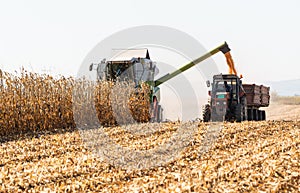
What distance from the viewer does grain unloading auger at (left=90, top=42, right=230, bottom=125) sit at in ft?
56.0

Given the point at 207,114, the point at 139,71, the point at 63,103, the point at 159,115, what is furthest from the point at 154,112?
the point at 63,103

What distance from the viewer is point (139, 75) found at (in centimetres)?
1775

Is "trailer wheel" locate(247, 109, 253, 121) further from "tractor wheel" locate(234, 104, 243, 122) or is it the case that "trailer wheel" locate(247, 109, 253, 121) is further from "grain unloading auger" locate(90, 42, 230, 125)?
"grain unloading auger" locate(90, 42, 230, 125)

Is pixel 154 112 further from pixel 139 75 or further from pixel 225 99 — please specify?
pixel 225 99

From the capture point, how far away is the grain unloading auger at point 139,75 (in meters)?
17.1

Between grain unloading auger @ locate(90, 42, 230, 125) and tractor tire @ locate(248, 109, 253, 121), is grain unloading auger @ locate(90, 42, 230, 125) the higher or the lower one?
the higher one

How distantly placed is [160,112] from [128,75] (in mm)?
1951

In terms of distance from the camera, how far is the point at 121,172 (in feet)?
26.1

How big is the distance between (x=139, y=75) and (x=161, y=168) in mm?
9739

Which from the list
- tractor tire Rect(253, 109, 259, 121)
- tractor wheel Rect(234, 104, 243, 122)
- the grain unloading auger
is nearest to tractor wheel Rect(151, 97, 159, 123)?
the grain unloading auger

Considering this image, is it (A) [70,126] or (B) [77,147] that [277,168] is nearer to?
(B) [77,147]

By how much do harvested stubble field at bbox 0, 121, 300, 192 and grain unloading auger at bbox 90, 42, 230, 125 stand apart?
4728mm

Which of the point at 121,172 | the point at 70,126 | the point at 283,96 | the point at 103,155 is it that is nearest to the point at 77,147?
the point at 103,155

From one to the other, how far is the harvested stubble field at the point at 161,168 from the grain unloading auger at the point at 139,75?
15.5 feet
